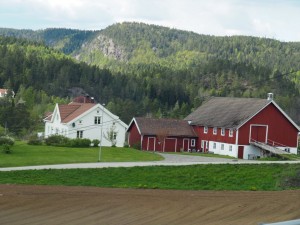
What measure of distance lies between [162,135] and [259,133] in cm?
1011

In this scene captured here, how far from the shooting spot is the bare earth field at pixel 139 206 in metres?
18.3

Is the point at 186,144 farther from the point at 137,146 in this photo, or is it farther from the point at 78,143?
the point at 78,143

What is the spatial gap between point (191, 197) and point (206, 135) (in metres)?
38.4

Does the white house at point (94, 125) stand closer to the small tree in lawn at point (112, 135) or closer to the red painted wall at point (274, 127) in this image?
the small tree in lawn at point (112, 135)

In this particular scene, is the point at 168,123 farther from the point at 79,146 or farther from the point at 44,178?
the point at 44,178

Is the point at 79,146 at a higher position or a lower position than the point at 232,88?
lower

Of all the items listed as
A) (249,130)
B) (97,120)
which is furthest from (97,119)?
(249,130)

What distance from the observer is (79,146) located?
53438 mm

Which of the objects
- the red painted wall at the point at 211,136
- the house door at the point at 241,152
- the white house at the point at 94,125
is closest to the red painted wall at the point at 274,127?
the house door at the point at 241,152

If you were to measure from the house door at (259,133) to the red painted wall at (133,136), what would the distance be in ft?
40.3

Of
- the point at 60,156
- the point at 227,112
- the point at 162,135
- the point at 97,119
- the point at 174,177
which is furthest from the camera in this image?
the point at 97,119

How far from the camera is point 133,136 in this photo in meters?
62.9

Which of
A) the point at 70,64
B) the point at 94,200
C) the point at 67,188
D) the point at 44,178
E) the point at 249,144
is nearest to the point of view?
the point at 94,200

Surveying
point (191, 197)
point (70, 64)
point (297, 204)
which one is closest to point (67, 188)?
point (191, 197)
